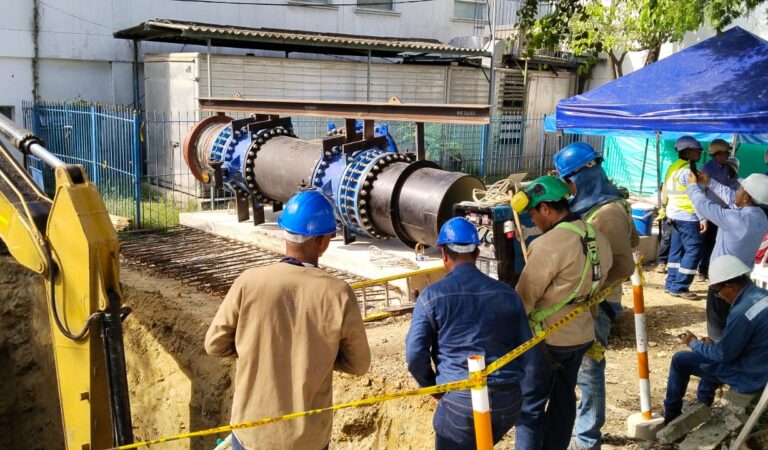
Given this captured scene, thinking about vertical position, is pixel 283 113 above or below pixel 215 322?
above

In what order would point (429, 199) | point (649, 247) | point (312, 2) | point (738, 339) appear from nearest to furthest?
1. point (738, 339)
2. point (429, 199)
3. point (649, 247)
4. point (312, 2)

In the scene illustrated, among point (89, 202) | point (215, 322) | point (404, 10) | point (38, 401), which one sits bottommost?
point (38, 401)

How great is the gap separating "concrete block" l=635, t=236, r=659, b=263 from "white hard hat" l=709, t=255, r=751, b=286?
5.70 metres

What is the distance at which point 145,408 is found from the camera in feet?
22.8

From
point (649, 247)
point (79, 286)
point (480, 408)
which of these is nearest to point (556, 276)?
point (480, 408)

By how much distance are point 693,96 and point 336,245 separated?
437cm

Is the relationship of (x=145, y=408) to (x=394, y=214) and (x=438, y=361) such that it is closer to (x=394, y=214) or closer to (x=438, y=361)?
(x=394, y=214)

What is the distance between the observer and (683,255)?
8.51 meters

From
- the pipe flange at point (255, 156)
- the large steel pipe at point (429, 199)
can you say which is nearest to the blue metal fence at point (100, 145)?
the pipe flange at point (255, 156)

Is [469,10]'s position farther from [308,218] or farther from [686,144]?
[308,218]

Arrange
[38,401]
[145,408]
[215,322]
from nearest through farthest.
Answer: [215,322]
[145,408]
[38,401]

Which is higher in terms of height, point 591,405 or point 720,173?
point 720,173

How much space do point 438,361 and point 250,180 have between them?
6.66 meters

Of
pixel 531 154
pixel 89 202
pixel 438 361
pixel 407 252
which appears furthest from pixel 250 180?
pixel 531 154
